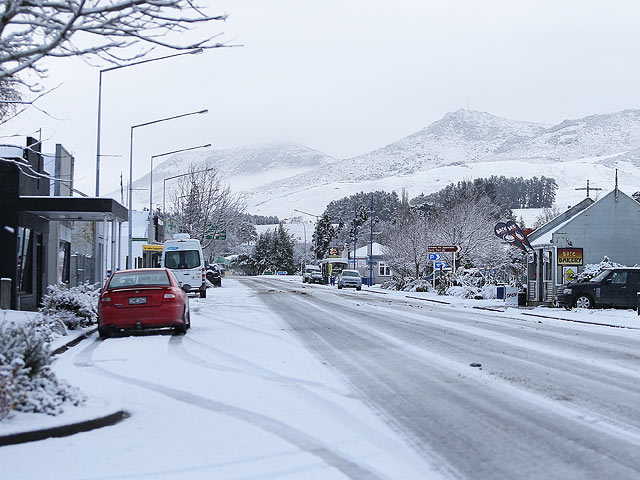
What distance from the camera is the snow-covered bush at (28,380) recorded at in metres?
7.24

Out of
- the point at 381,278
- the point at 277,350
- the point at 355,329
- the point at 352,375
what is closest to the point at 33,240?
the point at 355,329

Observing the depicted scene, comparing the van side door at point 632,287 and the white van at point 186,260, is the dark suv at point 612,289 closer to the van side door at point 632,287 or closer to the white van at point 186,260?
the van side door at point 632,287

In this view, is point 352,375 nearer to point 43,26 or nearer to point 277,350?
point 277,350

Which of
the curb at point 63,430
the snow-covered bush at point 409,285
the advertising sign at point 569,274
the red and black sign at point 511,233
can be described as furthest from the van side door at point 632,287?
the curb at point 63,430

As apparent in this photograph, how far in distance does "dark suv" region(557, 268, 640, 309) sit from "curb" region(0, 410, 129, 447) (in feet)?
87.8

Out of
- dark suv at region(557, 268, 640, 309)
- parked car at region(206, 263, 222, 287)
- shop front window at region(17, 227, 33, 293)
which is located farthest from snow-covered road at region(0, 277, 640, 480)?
parked car at region(206, 263, 222, 287)

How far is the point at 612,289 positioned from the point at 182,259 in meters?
18.9

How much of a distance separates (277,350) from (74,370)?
385 cm

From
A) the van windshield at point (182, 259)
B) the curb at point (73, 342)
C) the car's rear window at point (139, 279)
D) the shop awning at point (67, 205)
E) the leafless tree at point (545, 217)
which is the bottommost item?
the curb at point (73, 342)

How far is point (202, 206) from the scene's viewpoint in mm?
68562

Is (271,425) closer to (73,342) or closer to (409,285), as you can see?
(73,342)

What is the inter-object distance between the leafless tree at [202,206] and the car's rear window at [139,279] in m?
47.0

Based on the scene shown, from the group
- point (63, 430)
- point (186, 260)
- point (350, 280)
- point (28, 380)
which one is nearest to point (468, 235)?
point (350, 280)

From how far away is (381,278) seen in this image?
109 meters
